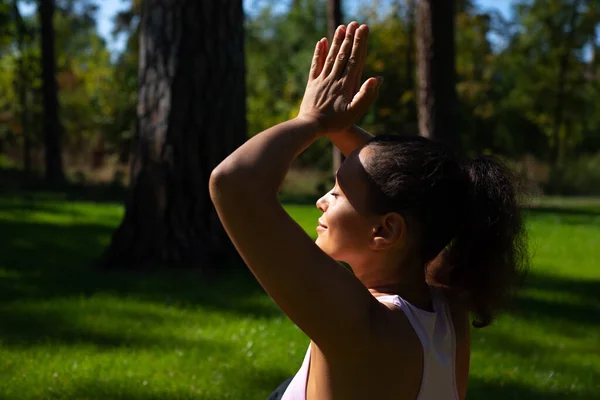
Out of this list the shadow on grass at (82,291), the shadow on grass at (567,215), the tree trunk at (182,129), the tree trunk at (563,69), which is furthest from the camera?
the tree trunk at (563,69)

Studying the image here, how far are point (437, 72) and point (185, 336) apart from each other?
5.63 meters

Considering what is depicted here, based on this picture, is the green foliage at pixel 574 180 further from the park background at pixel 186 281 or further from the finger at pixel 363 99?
the finger at pixel 363 99

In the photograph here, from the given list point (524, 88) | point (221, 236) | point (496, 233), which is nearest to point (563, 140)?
point (524, 88)

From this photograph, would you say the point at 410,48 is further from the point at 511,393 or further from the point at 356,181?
the point at 356,181

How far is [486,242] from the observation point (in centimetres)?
240

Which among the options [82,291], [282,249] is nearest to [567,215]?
[82,291]

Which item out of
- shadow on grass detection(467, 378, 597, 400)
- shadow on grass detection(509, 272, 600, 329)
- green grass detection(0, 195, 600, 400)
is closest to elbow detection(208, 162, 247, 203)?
green grass detection(0, 195, 600, 400)

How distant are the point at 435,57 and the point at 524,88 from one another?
1169 inches

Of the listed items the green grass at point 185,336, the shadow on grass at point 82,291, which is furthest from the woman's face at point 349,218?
the shadow on grass at point 82,291

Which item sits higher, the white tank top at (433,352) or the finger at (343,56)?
the finger at (343,56)

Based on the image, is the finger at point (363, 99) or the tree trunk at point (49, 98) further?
the tree trunk at point (49, 98)

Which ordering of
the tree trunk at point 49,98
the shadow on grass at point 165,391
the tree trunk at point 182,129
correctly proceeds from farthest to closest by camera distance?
1. the tree trunk at point 49,98
2. the tree trunk at point 182,129
3. the shadow on grass at point 165,391

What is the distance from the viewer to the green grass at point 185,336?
4527mm

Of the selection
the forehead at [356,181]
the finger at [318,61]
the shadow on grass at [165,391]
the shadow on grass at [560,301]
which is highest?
the finger at [318,61]
